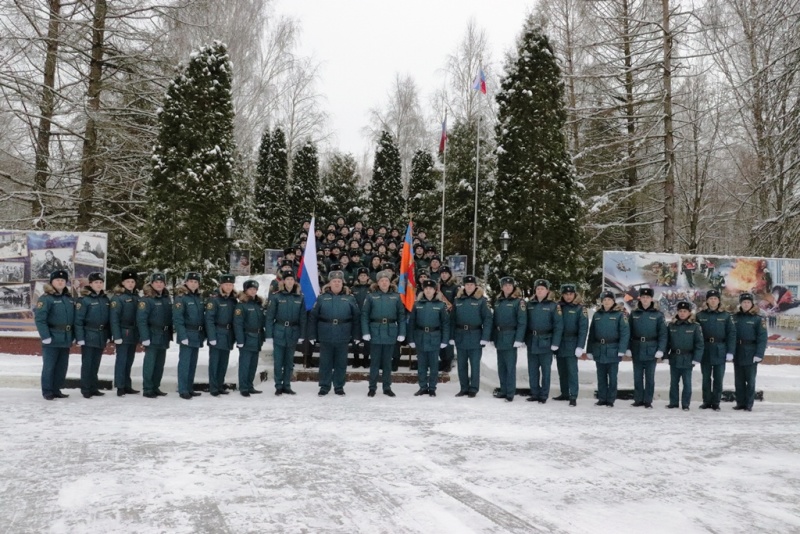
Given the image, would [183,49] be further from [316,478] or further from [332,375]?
[316,478]

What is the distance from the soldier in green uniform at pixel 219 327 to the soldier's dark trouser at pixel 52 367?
2.06 m

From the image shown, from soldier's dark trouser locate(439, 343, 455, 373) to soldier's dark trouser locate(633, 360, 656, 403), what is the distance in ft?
10.9

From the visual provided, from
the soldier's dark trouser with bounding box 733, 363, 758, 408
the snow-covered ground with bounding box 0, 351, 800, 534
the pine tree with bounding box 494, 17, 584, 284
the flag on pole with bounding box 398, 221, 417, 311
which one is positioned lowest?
the snow-covered ground with bounding box 0, 351, 800, 534

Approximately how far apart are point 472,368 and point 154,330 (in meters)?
4.98

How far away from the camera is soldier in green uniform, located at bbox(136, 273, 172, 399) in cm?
934

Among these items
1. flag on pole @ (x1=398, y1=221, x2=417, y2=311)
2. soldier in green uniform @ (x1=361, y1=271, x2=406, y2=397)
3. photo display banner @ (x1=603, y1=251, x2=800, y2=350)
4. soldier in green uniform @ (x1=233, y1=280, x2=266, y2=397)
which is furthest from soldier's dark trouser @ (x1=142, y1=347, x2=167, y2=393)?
photo display banner @ (x1=603, y1=251, x2=800, y2=350)

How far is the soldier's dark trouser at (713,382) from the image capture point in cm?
984

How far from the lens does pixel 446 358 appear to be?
1178 cm

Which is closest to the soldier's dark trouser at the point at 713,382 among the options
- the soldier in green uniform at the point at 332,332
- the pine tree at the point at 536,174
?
the soldier in green uniform at the point at 332,332

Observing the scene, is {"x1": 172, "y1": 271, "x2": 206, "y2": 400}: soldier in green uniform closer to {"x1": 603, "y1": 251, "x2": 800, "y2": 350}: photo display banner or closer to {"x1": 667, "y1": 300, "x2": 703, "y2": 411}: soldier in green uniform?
{"x1": 667, "y1": 300, "x2": 703, "y2": 411}: soldier in green uniform

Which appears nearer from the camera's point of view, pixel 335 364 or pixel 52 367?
pixel 52 367

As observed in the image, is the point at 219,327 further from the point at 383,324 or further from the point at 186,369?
the point at 383,324

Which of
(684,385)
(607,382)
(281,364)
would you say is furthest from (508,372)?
(281,364)

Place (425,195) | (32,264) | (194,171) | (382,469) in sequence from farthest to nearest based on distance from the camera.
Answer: (425,195) → (194,171) → (32,264) → (382,469)
